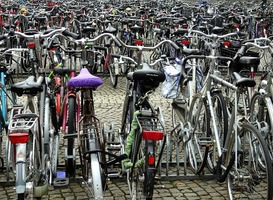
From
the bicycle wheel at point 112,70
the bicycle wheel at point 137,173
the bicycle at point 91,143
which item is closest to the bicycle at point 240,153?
the bicycle wheel at point 137,173

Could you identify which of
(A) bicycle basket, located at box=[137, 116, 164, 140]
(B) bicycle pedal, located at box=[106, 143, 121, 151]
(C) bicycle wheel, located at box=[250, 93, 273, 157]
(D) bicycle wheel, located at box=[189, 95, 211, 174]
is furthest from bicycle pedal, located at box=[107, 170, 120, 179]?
(C) bicycle wheel, located at box=[250, 93, 273, 157]

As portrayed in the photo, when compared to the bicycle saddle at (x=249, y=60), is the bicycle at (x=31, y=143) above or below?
below

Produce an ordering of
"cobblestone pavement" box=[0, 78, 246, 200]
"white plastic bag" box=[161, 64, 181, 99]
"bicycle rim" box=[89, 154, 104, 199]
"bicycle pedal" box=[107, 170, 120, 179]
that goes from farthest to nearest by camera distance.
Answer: "white plastic bag" box=[161, 64, 181, 99] < "bicycle pedal" box=[107, 170, 120, 179] < "cobblestone pavement" box=[0, 78, 246, 200] < "bicycle rim" box=[89, 154, 104, 199]

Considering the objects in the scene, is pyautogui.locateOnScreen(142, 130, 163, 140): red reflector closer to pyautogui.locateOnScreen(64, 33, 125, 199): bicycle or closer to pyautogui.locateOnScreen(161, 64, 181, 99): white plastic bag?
pyautogui.locateOnScreen(64, 33, 125, 199): bicycle

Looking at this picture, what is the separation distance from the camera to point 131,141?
422cm

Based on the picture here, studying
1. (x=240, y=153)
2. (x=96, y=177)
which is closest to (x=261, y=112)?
(x=240, y=153)

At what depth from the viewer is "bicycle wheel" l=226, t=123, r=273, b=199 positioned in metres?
4.13

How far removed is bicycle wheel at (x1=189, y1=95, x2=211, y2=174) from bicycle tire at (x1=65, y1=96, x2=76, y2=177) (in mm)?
1353

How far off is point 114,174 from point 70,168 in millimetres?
478

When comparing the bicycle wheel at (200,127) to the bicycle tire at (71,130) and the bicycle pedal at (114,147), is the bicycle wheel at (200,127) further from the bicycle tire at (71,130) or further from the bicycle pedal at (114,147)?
the bicycle tire at (71,130)

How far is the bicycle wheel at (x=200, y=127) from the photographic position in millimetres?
5250

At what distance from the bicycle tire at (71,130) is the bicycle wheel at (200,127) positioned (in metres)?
1.35

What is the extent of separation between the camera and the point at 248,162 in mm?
4332

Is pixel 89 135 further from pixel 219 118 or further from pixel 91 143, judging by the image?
pixel 219 118
